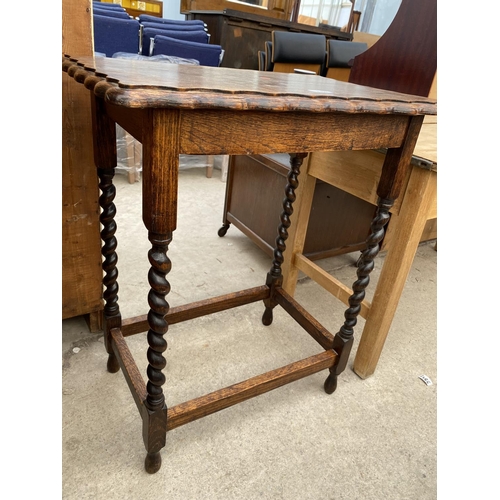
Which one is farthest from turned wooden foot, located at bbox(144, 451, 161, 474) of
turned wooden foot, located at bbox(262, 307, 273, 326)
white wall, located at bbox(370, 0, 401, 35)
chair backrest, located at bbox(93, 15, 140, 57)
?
white wall, located at bbox(370, 0, 401, 35)

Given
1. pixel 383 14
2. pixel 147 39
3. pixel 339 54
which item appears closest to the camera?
pixel 339 54

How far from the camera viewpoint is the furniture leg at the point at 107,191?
98 cm

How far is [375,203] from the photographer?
3.91ft

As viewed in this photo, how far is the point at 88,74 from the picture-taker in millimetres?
716

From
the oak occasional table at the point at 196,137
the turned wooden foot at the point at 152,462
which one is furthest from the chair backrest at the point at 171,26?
the turned wooden foot at the point at 152,462

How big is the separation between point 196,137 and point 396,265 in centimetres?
81

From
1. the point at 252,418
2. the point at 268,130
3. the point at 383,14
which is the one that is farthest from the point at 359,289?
the point at 383,14

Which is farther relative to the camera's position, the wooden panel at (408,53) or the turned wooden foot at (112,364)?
the wooden panel at (408,53)

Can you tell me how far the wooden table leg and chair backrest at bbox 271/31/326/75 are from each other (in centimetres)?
295

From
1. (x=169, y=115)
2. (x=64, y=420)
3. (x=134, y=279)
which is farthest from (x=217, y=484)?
(x=134, y=279)

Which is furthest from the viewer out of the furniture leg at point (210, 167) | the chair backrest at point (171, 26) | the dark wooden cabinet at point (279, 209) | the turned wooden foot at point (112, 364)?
the chair backrest at point (171, 26)

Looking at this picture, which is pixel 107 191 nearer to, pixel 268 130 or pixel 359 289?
pixel 268 130

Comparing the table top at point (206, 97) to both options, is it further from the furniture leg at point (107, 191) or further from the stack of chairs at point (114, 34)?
the stack of chairs at point (114, 34)

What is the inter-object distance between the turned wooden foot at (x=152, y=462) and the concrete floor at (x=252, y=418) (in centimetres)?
2
